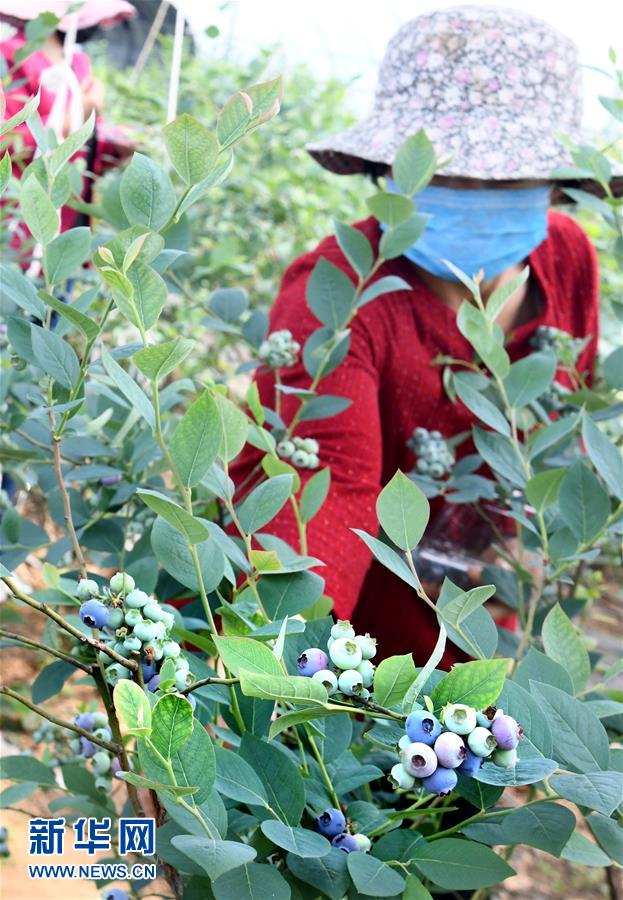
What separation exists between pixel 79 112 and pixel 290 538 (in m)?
1.43

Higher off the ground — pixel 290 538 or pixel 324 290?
pixel 324 290

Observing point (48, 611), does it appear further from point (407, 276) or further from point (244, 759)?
point (407, 276)

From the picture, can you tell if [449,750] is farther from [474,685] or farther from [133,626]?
[133,626]

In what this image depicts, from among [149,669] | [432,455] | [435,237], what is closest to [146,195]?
[149,669]

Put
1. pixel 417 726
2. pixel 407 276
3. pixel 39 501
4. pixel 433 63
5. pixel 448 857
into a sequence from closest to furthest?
1. pixel 417 726
2. pixel 448 857
3. pixel 433 63
4. pixel 407 276
5. pixel 39 501

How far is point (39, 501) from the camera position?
280 centimetres

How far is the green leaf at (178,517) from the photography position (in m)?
0.50

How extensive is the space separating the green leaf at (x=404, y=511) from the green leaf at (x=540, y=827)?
153 millimetres

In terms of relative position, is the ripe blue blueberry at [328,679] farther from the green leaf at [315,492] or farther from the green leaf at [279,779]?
the green leaf at [315,492]

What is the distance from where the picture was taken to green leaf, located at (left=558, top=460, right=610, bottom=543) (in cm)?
72

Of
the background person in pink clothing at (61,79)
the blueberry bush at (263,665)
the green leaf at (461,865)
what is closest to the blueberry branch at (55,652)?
the blueberry bush at (263,665)

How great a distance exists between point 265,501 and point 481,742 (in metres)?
0.24

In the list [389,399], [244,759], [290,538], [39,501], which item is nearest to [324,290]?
[290,538]

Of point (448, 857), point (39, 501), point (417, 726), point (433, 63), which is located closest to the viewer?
point (417, 726)
